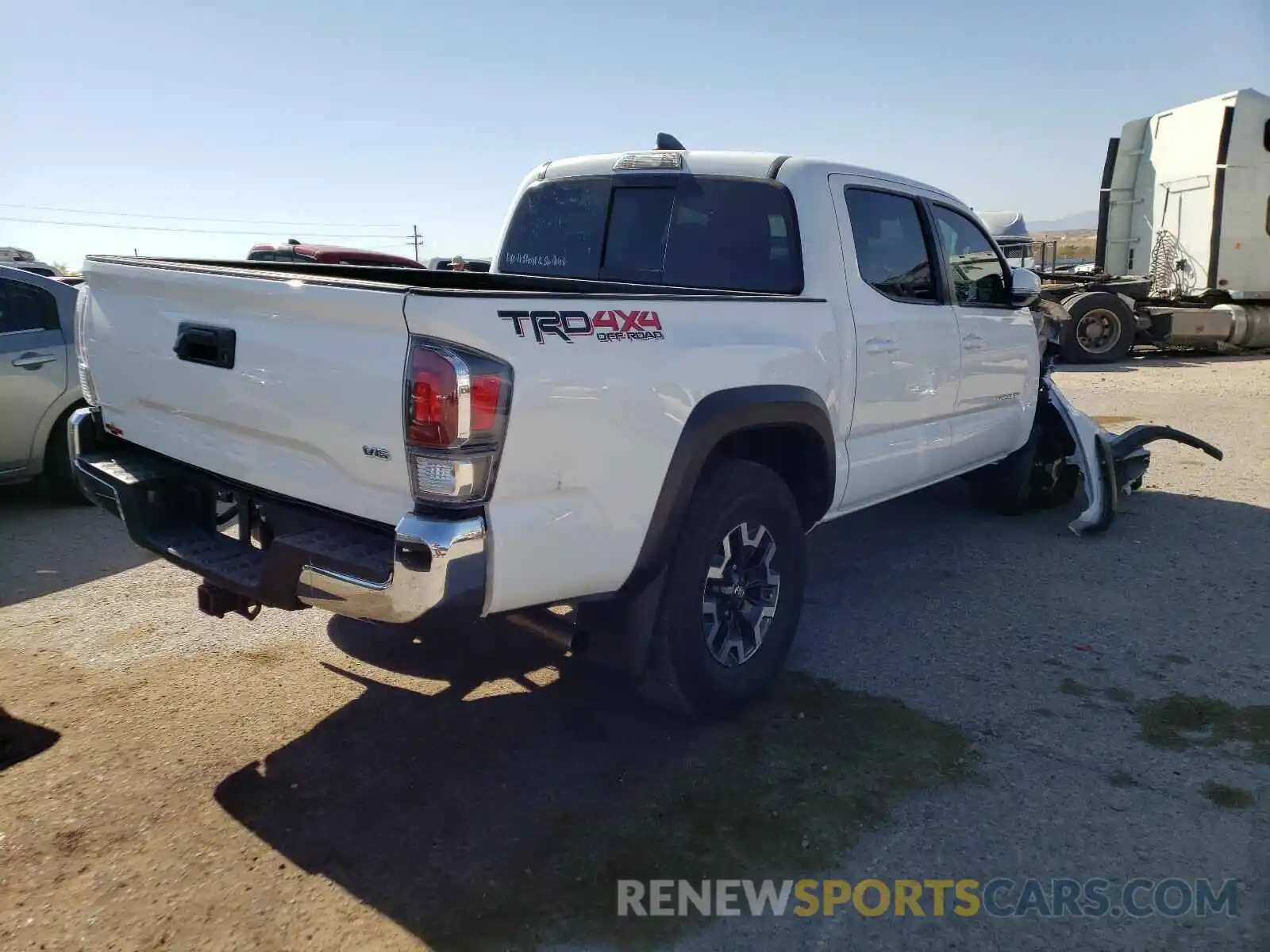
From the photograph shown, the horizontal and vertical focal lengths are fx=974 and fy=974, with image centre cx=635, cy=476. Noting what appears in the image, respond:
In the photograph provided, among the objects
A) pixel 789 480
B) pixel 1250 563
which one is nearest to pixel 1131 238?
pixel 1250 563

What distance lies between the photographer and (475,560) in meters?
2.59

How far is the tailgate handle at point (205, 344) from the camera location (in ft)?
9.81

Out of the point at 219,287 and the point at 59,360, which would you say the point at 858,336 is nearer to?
the point at 219,287

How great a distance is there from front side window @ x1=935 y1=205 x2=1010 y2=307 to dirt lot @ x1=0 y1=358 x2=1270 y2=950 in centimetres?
160

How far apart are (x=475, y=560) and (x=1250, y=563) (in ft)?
16.2

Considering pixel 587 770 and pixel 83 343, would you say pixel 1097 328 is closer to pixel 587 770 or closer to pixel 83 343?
pixel 587 770

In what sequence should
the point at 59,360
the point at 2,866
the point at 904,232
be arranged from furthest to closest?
the point at 59,360 < the point at 904,232 < the point at 2,866


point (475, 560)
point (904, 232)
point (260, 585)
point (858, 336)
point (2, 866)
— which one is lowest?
point (2, 866)

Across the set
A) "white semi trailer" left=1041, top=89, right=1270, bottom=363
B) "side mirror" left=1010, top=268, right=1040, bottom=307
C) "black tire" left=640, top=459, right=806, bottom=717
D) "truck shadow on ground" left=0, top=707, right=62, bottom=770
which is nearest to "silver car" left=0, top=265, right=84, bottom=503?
"truck shadow on ground" left=0, top=707, right=62, bottom=770

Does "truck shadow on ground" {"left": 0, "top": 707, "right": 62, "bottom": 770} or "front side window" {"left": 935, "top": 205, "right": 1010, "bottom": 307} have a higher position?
"front side window" {"left": 935, "top": 205, "right": 1010, "bottom": 307}

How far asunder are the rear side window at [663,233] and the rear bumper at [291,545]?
2.14 m

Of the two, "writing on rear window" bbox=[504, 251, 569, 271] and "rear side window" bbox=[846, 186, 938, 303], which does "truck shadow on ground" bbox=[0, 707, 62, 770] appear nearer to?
"writing on rear window" bbox=[504, 251, 569, 271]

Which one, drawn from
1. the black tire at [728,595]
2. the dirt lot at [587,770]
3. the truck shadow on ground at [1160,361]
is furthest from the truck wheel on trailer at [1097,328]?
the black tire at [728,595]

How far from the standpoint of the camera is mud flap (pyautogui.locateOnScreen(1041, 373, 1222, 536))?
20.1ft
